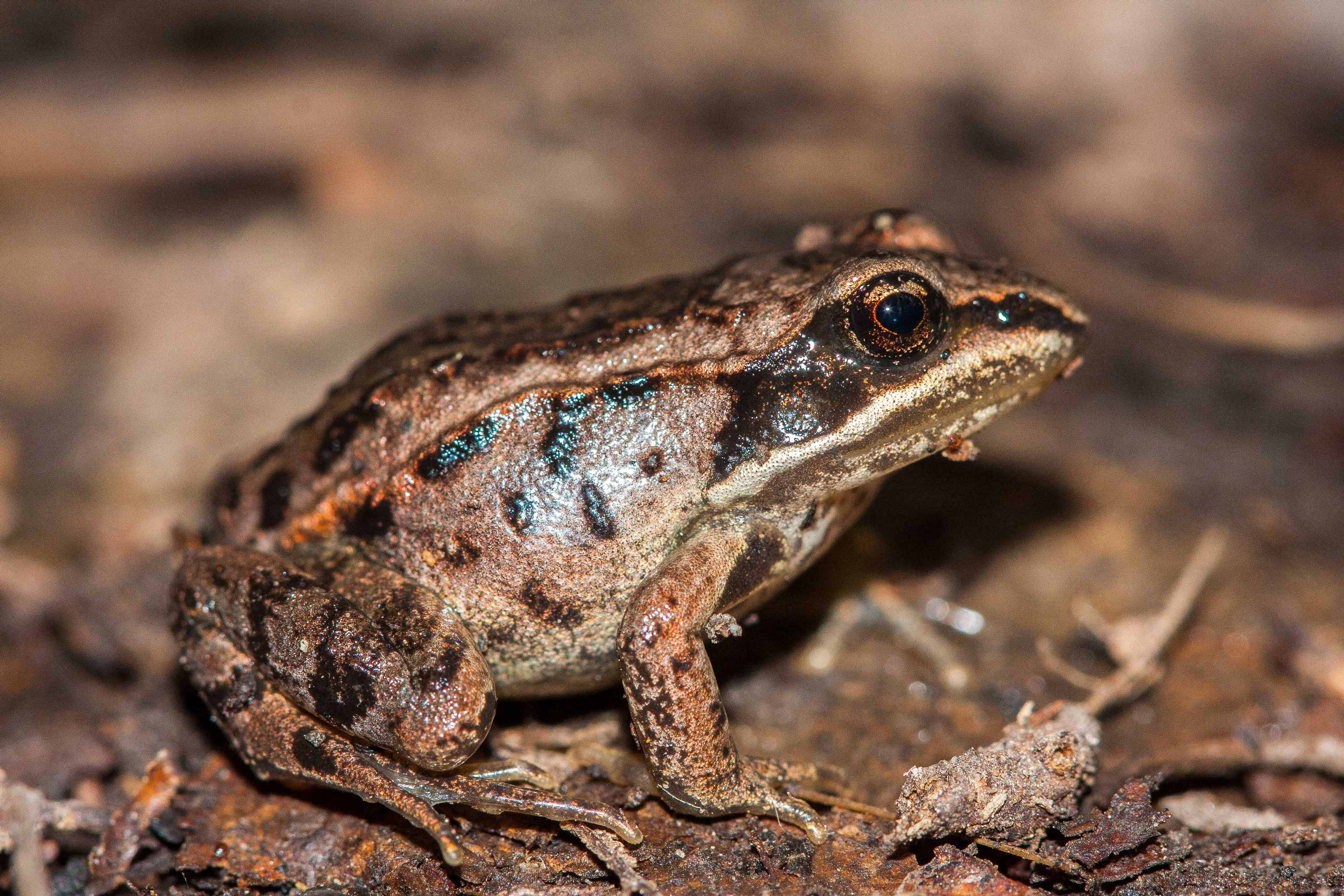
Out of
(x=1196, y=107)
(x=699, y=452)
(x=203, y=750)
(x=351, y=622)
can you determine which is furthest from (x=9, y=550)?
(x=1196, y=107)

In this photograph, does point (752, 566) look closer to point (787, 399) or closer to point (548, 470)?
point (787, 399)

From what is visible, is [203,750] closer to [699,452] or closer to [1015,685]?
[699,452]

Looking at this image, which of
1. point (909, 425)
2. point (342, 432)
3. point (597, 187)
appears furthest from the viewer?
point (597, 187)

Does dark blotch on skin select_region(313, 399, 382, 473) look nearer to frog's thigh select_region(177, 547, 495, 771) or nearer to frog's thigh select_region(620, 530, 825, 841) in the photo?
frog's thigh select_region(177, 547, 495, 771)

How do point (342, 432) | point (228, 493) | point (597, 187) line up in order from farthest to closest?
point (597, 187) < point (228, 493) < point (342, 432)

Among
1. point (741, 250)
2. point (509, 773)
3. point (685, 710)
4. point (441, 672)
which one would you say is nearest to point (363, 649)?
point (441, 672)

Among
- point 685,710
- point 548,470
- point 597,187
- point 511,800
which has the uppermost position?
point 548,470

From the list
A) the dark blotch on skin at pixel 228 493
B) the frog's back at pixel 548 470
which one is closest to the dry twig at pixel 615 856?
the frog's back at pixel 548 470
